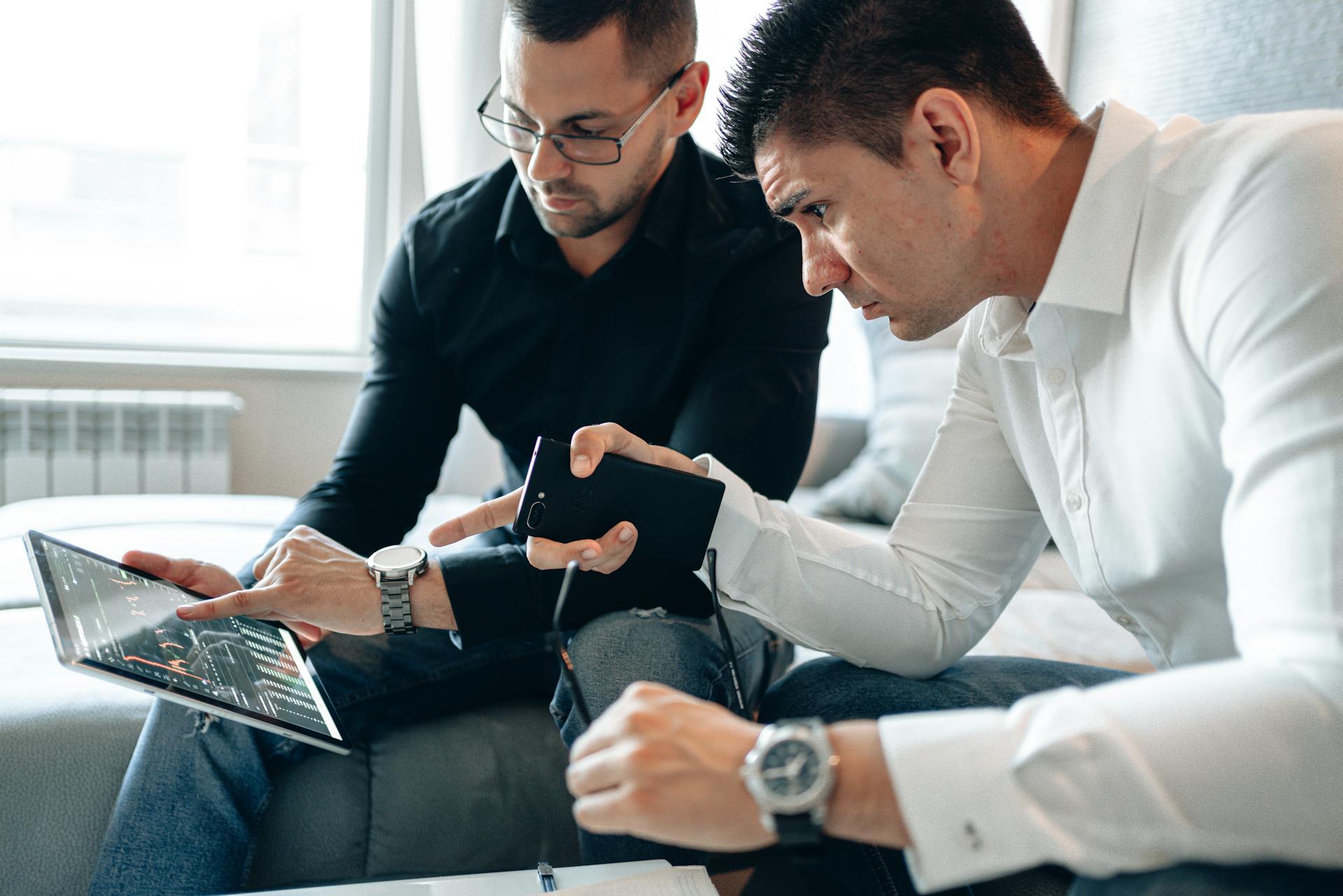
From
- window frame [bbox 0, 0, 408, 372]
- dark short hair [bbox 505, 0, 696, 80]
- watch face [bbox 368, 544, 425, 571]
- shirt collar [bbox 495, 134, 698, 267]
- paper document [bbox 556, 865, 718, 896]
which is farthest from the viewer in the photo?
window frame [bbox 0, 0, 408, 372]

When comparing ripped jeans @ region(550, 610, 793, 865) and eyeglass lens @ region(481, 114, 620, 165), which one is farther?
eyeglass lens @ region(481, 114, 620, 165)

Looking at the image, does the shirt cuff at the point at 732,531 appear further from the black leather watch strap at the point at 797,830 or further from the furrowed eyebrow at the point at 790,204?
the black leather watch strap at the point at 797,830

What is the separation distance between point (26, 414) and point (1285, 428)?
2.41m

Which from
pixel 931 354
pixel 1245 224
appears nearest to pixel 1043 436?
pixel 1245 224

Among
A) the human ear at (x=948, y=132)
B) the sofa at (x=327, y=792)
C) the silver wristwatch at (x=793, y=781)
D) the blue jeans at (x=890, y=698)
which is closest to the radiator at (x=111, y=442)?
the sofa at (x=327, y=792)

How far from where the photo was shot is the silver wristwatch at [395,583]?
109 centimetres

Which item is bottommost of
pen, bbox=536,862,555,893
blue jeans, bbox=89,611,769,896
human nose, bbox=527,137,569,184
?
blue jeans, bbox=89,611,769,896

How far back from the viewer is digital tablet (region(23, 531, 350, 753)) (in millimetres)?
827

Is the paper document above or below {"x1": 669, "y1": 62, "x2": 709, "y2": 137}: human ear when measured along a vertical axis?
below

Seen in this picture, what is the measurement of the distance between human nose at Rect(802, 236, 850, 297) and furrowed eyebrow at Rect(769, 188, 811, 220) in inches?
1.2

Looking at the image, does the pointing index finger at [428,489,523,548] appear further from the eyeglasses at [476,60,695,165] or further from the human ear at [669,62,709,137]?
A: the human ear at [669,62,709,137]

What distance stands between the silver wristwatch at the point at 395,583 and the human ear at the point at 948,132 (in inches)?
25.7

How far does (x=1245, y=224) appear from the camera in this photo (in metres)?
0.74

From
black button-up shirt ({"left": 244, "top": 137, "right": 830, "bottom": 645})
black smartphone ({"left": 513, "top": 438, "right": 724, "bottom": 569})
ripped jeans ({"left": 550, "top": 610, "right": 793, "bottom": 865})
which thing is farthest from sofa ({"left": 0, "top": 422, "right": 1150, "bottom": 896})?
black smartphone ({"left": 513, "top": 438, "right": 724, "bottom": 569})
